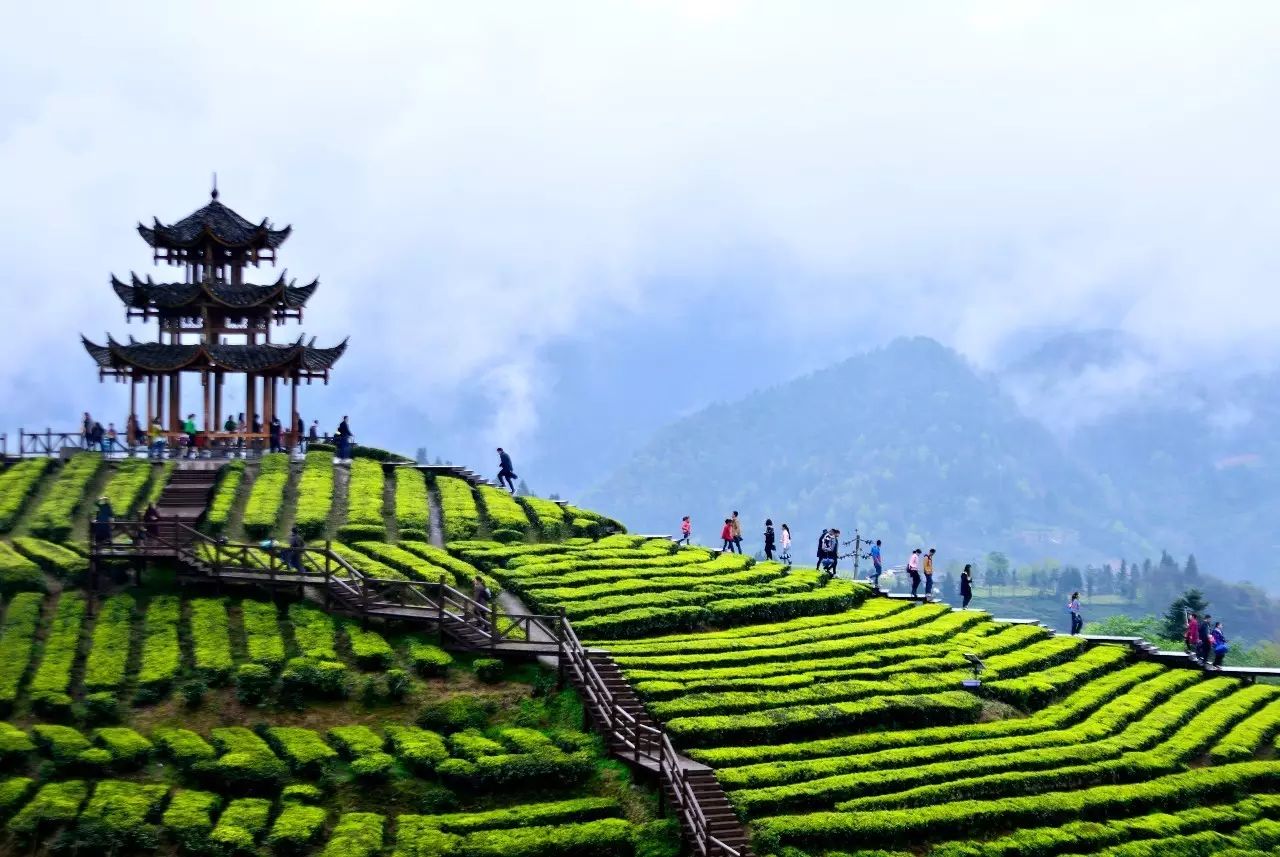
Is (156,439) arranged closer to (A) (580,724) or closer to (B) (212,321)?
(B) (212,321)

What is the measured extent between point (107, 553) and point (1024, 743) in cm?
2979

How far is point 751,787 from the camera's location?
39031 mm

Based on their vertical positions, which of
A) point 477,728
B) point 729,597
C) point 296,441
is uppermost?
point 296,441

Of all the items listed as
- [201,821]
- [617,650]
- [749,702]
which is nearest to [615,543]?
[617,650]

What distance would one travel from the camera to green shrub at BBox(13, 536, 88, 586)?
50469 millimetres

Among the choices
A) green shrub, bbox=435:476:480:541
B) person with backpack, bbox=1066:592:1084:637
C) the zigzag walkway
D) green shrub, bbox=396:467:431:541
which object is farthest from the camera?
green shrub, bbox=435:476:480:541

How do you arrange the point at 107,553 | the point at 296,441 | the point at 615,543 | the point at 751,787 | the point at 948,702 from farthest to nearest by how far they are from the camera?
1. the point at 296,441
2. the point at 615,543
3. the point at 107,553
4. the point at 948,702
5. the point at 751,787

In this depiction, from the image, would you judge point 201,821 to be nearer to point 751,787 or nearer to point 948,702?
Answer: point 751,787

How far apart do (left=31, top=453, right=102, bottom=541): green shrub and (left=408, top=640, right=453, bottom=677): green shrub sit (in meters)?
18.4

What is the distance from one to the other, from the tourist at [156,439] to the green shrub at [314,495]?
6428 millimetres

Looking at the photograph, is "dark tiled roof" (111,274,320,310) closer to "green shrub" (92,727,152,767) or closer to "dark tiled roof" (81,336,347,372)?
"dark tiled roof" (81,336,347,372)

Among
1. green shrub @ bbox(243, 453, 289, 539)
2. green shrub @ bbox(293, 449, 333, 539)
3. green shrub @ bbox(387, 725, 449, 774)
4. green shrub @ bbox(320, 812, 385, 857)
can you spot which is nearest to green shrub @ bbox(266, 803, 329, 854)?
green shrub @ bbox(320, 812, 385, 857)

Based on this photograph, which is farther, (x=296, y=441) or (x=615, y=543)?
(x=296, y=441)

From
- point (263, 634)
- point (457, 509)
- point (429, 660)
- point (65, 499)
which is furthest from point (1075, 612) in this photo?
point (65, 499)
